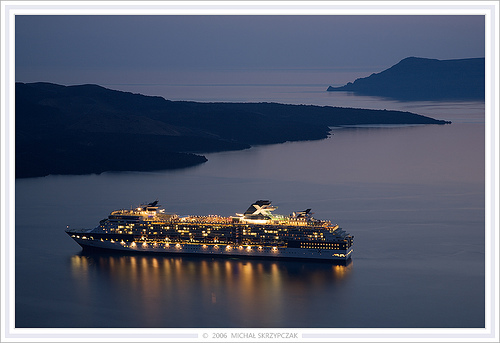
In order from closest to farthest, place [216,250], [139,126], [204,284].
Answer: [204,284] < [216,250] < [139,126]

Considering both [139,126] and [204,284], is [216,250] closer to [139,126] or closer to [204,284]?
[204,284]

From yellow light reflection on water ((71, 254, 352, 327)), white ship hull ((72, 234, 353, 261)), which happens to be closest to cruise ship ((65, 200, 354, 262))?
white ship hull ((72, 234, 353, 261))

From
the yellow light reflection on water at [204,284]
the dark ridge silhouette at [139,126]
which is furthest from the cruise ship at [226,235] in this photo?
the dark ridge silhouette at [139,126]

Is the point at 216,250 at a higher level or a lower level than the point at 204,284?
higher

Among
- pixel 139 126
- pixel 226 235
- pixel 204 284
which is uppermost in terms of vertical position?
pixel 139 126

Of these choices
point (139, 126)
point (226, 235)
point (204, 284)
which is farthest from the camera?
point (139, 126)

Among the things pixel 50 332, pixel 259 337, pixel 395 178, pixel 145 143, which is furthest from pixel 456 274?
pixel 145 143

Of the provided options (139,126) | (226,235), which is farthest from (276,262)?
(139,126)

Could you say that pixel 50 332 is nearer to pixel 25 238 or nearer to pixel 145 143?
pixel 25 238

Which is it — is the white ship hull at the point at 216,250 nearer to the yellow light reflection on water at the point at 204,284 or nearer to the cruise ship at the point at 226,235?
the cruise ship at the point at 226,235
